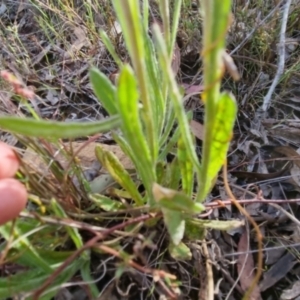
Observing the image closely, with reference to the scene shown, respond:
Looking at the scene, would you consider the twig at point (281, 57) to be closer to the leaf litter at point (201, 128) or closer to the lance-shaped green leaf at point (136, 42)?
the leaf litter at point (201, 128)

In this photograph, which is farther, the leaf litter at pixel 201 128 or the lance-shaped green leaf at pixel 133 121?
the leaf litter at pixel 201 128

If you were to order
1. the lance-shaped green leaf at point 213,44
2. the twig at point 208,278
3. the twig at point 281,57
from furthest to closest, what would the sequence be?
the twig at point 281,57, the twig at point 208,278, the lance-shaped green leaf at point 213,44

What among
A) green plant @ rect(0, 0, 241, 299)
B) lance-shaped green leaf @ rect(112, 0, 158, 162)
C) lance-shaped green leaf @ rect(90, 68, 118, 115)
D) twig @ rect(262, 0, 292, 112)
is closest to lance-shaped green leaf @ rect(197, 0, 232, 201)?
green plant @ rect(0, 0, 241, 299)

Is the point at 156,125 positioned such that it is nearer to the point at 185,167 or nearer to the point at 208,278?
the point at 185,167

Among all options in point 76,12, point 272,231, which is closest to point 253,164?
point 272,231

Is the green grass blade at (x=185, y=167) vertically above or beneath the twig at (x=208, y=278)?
above

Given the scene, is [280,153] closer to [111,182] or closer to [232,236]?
[232,236]

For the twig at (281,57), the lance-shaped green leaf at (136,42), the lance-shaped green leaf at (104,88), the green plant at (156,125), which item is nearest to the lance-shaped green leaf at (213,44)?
the green plant at (156,125)
